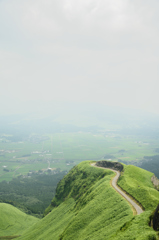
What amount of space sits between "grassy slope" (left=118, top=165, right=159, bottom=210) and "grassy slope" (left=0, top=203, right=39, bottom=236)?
308 ft

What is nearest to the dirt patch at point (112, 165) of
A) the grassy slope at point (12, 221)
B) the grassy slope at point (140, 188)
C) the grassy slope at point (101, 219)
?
the grassy slope at point (101, 219)

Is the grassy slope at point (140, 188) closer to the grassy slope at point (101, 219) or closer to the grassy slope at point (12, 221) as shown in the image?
the grassy slope at point (101, 219)

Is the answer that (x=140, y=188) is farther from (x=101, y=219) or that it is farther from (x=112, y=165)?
(x=112, y=165)

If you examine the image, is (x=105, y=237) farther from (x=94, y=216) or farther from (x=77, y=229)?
(x=77, y=229)

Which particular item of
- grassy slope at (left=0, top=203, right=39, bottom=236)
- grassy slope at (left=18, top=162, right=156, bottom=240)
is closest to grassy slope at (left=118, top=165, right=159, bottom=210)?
grassy slope at (left=18, top=162, right=156, bottom=240)

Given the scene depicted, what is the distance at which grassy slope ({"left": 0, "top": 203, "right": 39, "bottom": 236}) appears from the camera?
120363mm

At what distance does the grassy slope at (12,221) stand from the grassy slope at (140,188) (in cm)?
9387

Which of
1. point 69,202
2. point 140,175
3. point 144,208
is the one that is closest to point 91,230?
point 144,208

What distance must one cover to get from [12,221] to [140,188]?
121m

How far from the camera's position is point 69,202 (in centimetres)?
9394

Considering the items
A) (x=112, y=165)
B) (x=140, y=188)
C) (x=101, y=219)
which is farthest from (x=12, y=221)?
(x=140, y=188)

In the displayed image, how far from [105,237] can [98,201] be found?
69.9 feet

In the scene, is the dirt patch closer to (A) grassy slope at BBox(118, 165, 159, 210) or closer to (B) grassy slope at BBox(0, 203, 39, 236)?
(A) grassy slope at BBox(118, 165, 159, 210)

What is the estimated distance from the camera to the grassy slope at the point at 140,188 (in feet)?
149
